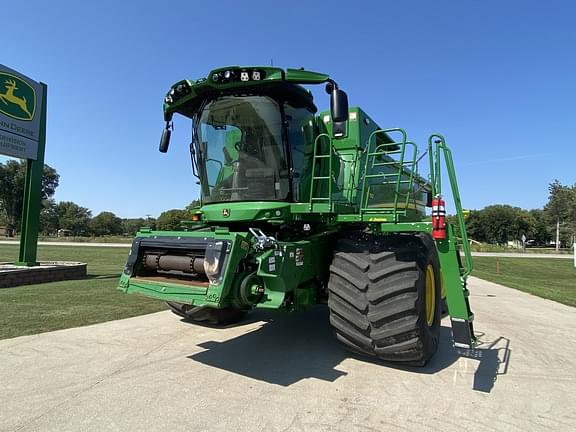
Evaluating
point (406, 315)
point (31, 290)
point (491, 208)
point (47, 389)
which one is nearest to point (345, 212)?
point (406, 315)

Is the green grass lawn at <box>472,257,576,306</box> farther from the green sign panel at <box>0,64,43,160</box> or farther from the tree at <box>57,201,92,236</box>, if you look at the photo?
the tree at <box>57,201,92,236</box>

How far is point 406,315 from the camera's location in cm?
418

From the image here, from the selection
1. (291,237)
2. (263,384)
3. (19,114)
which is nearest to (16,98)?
(19,114)

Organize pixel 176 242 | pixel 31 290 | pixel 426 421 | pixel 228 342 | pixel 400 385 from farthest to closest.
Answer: pixel 31 290 < pixel 228 342 < pixel 176 242 < pixel 400 385 < pixel 426 421

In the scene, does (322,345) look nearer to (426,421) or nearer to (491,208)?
(426,421)

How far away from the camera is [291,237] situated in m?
5.06

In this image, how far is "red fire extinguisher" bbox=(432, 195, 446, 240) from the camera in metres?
4.12

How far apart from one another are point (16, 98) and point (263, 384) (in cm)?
1156

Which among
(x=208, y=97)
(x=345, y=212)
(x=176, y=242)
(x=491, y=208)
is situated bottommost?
(x=176, y=242)

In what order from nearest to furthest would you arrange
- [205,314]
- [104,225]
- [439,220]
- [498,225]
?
[439,220] < [205,314] < [498,225] < [104,225]

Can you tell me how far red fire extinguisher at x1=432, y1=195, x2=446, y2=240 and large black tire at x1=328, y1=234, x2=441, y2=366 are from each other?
0.44 m

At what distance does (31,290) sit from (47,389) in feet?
22.6

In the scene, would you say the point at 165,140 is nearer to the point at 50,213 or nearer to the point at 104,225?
the point at 50,213

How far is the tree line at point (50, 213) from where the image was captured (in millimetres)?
76375
